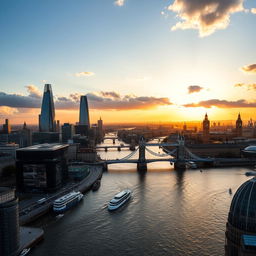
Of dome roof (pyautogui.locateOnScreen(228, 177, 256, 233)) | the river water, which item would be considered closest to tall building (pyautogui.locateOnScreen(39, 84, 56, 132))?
the river water

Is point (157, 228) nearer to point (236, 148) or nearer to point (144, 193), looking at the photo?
point (144, 193)

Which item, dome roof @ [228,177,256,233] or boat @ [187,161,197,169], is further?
boat @ [187,161,197,169]

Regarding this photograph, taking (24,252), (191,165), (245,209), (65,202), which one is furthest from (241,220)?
(191,165)

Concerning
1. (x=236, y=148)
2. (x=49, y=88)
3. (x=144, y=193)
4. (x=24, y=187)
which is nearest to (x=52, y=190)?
(x=24, y=187)

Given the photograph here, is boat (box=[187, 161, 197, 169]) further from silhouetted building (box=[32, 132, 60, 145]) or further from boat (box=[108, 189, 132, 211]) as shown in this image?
silhouetted building (box=[32, 132, 60, 145])

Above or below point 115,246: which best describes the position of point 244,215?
above

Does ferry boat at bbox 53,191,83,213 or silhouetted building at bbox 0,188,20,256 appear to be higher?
silhouetted building at bbox 0,188,20,256

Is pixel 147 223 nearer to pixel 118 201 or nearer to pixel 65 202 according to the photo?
pixel 118 201
